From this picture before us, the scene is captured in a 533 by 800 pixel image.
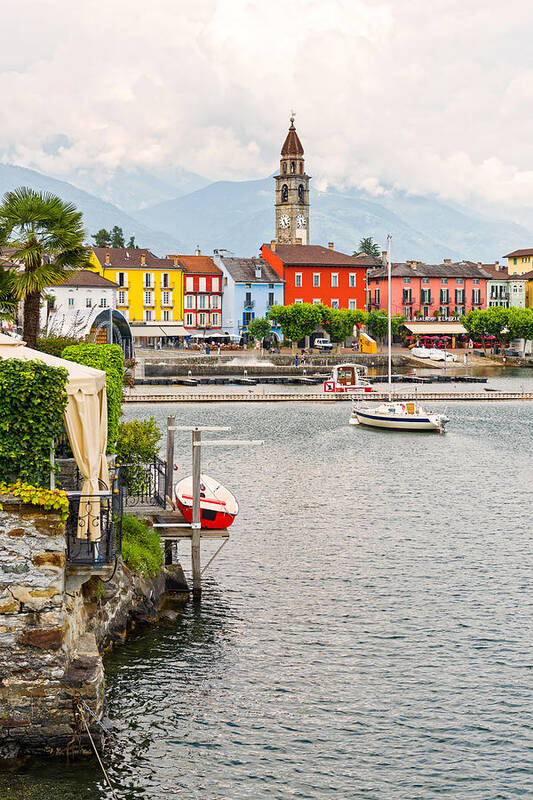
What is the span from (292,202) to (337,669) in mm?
147464

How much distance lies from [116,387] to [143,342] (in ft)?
338

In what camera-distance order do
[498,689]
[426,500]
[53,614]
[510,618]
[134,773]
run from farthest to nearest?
[426,500], [510,618], [498,689], [134,773], [53,614]

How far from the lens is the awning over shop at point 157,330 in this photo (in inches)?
4884

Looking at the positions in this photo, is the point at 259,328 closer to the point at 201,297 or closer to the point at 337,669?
the point at 201,297

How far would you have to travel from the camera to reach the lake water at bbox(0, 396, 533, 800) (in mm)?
15703

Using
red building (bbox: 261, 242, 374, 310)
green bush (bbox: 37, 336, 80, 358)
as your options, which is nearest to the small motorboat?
green bush (bbox: 37, 336, 80, 358)

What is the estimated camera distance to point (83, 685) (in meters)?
14.6

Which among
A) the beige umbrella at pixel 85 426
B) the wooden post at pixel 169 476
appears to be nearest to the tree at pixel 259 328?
the wooden post at pixel 169 476

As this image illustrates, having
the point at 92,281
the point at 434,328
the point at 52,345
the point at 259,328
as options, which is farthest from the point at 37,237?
the point at 434,328

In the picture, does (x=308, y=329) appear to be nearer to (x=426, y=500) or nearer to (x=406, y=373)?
(x=406, y=373)

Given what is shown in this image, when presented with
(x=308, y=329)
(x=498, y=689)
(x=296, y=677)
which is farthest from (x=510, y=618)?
(x=308, y=329)

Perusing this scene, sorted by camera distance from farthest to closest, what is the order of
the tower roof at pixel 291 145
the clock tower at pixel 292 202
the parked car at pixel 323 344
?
1. the tower roof at pixel 291 145
2. the clock tower at pixel 292 202
3. the parked car at pixel 323 344

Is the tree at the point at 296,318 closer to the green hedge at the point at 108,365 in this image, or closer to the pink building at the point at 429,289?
the pink building at the point at 429,289

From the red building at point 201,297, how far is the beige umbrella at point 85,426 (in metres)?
114
